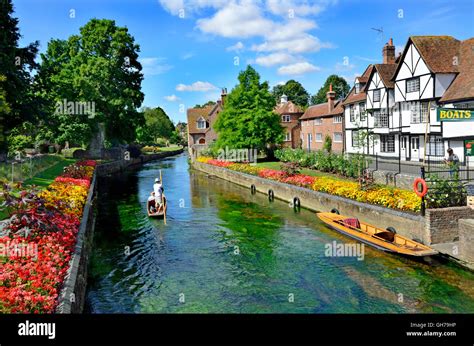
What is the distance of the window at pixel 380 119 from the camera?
132 feet

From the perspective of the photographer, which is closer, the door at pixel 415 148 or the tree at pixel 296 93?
the door at pixel 415 148

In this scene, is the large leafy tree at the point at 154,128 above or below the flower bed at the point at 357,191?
above

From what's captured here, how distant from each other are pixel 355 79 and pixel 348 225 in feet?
112

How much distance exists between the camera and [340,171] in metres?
30.6

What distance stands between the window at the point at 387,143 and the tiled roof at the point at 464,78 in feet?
29.1

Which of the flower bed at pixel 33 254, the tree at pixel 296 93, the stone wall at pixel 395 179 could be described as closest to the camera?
the flower bed at pixel 33 254

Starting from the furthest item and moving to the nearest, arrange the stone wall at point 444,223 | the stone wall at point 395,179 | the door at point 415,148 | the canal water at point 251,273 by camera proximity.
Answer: the door at point 415,148 → the stone wall at point 395,179 → the stone wall at point 444,223 → the canal water at point 251,273

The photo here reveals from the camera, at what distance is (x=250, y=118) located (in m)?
47.7

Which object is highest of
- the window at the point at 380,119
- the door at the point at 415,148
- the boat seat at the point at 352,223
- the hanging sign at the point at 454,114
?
the window at the point at 380,119

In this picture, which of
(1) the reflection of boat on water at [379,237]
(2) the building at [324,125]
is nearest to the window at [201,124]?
(2) the building at [324,125]

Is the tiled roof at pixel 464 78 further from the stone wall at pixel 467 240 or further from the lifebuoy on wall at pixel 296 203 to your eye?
the stone wall at pixel 467 240

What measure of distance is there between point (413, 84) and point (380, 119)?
6.07 meters

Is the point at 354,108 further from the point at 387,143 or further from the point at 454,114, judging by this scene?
the point at 454,114
